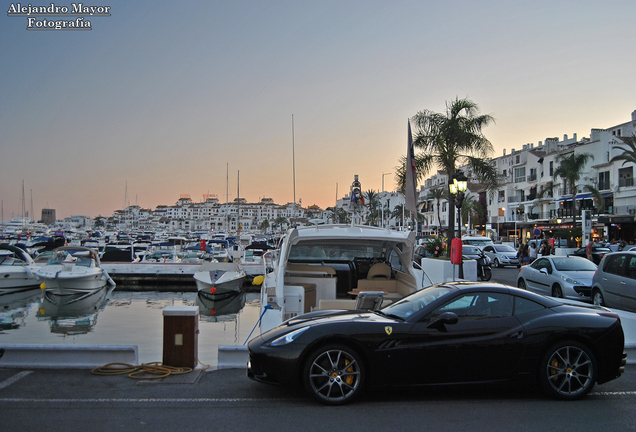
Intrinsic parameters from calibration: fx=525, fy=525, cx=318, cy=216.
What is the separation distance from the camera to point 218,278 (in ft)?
84.3

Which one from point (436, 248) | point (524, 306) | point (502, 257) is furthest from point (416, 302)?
point (502, 257)

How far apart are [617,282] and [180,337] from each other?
10498 mm

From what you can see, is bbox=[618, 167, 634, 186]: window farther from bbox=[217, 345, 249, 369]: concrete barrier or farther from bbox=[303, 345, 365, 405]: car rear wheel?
bbox=[303, 345, 365, 405]: car rear wheel

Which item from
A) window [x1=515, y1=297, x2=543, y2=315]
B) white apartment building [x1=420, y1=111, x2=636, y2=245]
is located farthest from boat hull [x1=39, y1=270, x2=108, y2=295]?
white apartment building [x1=420, y1=111, x2=636, y2=245]

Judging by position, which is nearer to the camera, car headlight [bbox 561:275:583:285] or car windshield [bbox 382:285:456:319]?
car windshield [bbox 382:285:456:319]

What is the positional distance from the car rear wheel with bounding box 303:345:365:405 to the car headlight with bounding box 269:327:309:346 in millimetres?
280

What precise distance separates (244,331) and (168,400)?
1297 cm

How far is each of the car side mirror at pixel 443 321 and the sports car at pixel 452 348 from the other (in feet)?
0.04

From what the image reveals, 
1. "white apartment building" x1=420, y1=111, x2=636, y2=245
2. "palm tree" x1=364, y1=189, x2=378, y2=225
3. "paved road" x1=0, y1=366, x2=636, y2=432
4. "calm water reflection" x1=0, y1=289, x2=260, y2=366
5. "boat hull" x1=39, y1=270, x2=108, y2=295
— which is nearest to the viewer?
"paved road" x1=0, y1=366, x2=636, y2=432

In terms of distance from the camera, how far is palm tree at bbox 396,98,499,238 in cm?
2470

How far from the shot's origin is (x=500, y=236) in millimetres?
72312

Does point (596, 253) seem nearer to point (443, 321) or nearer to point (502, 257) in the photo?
point (502, 257)

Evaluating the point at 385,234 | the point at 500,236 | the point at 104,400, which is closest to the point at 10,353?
the point at 104,400

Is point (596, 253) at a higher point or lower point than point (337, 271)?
lower
